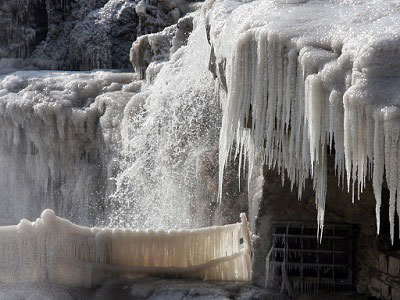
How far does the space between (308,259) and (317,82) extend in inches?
118

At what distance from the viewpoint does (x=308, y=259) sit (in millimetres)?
8180

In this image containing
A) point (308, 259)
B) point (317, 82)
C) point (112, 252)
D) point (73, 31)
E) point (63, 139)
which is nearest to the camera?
point (317, 82)

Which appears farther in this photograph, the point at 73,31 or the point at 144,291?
the point at 73,31

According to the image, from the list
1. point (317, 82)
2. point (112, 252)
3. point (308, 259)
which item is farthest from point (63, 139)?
point (317, 82)

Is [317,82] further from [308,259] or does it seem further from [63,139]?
[63,139]

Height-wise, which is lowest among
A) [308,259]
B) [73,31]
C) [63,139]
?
[308,259]

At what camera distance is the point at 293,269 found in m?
8.17

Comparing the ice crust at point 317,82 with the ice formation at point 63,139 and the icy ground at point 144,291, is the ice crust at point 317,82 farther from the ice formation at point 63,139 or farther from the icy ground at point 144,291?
the ice formation at point 63,139

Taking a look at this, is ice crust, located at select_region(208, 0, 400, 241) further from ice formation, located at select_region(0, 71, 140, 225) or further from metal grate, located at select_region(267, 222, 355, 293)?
ice formation, located at select_region(0, 71, 140, 225)

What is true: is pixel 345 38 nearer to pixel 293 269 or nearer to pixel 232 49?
pixel 232 49

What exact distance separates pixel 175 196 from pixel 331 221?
2378 mm

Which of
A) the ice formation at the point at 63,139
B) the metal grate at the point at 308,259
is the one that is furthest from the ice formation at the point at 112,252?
the ice formation at the point at 63,139

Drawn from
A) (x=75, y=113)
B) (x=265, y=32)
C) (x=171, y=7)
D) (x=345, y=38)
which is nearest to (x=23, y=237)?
(x=265, y=32)

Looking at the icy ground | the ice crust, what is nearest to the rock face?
the icy ground
